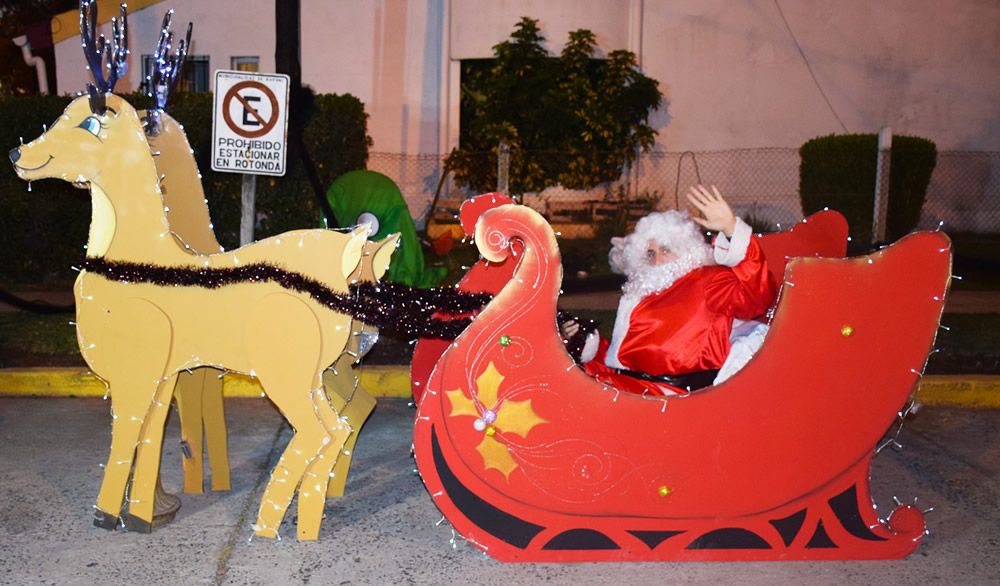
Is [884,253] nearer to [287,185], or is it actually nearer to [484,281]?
[484,281]

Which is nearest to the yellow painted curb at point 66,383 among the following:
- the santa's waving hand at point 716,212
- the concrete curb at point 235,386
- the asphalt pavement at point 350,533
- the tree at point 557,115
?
the concrete curb at point 235,386

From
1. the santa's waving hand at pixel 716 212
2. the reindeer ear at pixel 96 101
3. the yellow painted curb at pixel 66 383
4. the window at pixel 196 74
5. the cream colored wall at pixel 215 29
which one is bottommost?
the yellow painted curb at pixel 66 383

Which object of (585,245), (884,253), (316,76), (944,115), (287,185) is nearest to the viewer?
→ (884,253)

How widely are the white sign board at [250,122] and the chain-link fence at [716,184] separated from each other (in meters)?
6.03

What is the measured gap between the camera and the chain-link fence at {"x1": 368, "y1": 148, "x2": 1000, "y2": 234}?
12.5 metres

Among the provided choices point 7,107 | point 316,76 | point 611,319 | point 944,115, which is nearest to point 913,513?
point 611,319

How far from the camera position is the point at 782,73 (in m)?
13.7

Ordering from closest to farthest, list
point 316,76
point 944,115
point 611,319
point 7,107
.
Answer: point 611,319 < point 7,107 < point 316,76 < point 944,115

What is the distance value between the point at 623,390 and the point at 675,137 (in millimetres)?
10197

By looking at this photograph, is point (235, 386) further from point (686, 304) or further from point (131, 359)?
point (686, 304)

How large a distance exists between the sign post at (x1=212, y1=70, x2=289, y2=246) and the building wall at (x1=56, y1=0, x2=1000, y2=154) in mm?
7269

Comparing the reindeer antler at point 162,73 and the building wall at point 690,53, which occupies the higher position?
the building wall at point 690,53

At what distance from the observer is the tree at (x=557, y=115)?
1234 cm

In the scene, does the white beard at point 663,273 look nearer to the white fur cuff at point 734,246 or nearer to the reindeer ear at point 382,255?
the white fur cuff at point 734,246
